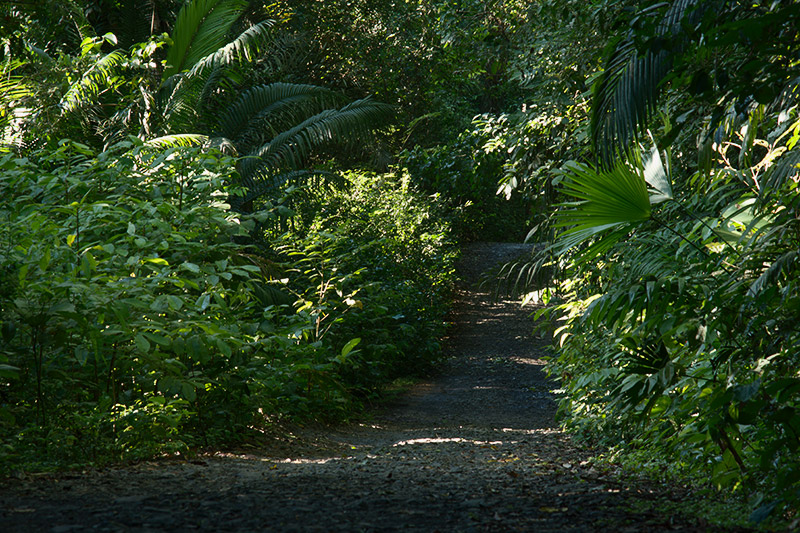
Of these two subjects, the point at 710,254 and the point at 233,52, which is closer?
the point at 710,254

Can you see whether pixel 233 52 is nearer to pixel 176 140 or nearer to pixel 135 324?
pixel 176 140

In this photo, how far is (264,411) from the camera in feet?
17.0

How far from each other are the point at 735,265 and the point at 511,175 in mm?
4107

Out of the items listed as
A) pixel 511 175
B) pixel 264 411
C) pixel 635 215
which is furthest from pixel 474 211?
pixel 635 215

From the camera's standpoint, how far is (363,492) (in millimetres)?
3039

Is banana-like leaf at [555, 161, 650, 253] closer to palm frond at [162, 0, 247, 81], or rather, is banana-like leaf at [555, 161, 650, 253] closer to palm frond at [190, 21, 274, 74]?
palm frond at [190, 21, 274, 74]

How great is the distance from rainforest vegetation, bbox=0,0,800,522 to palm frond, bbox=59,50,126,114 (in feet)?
0.14

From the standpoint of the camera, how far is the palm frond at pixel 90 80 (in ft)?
24.0

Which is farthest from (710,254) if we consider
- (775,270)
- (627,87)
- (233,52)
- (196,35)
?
(196,35)

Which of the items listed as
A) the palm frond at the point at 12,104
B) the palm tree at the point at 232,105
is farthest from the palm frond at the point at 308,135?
the palm frond at the point at 12,104

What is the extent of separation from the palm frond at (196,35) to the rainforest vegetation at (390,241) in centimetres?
3

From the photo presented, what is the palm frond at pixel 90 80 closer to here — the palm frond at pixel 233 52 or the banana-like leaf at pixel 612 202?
the palm frond at pixel 233 52

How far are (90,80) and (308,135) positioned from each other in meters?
3.27

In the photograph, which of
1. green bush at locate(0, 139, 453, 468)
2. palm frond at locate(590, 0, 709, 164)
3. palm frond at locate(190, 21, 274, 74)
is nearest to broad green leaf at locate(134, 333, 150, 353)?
green bush at locate(0, 139, 453, 468)
